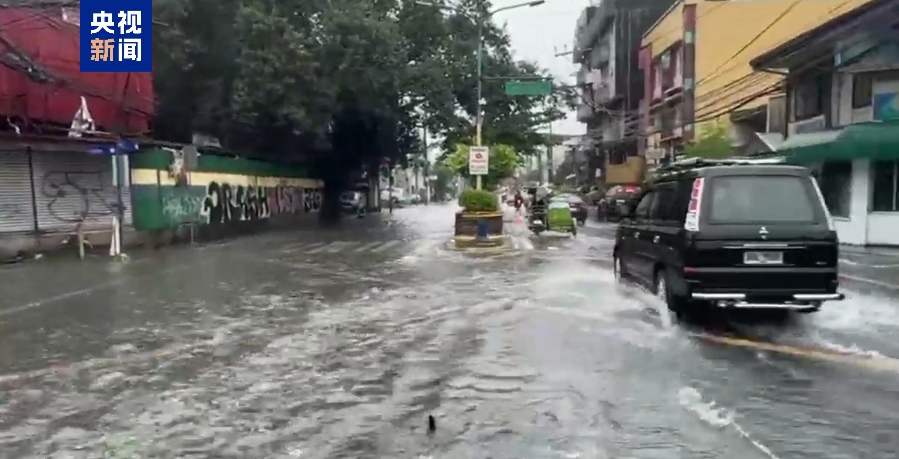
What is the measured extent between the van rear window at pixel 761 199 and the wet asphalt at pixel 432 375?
1.35 meters

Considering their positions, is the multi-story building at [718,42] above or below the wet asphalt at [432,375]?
above

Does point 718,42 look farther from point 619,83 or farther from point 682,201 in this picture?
point 682,201

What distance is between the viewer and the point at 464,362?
8.53 metres

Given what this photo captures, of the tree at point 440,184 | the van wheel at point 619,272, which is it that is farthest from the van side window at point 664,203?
the tree at point 440,184

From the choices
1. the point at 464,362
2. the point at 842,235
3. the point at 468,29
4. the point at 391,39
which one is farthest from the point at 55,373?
the point at 468,29

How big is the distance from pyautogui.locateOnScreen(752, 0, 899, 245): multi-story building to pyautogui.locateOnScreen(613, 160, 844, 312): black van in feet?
42.6

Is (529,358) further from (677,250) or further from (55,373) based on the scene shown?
(55,373)

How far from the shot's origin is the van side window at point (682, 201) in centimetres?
1006

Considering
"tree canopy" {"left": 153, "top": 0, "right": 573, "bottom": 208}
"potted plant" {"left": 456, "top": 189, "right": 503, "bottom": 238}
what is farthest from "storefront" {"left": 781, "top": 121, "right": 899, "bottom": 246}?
"tree canopy" {"left": 153, "top": 0, "right": 573, "bottom": 208}

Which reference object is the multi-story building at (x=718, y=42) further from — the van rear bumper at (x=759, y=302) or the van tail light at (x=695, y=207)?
the van rear bumper at (x=759, y=302)

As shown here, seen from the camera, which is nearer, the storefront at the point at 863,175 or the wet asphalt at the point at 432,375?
the wet asphalt at the point at 432,375

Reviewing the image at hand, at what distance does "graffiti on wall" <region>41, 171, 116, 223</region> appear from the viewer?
2203 centimetres

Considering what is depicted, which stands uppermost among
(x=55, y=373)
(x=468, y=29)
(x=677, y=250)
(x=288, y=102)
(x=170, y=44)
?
(x=468, y=29)

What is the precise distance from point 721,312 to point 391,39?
26592mm
